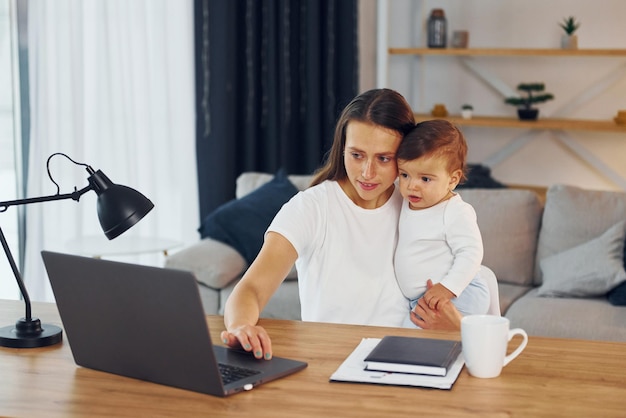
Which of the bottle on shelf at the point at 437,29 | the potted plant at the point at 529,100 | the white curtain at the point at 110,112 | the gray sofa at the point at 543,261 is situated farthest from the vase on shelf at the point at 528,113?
the white curtain at the point at 110,112

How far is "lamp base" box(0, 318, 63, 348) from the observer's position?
187cm

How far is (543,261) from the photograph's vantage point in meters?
3.92

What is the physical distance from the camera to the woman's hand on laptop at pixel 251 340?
1.74 meters

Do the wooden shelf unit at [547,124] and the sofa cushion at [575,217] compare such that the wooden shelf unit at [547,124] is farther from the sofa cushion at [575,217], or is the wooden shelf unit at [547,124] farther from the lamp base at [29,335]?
the lamp base at [29,335]

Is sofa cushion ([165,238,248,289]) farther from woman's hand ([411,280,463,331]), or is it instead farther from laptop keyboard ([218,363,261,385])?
laptop keyboard ([218,363,261,385])

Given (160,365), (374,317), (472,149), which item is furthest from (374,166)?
(472,149)

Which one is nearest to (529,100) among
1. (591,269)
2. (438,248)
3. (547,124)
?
(547,124)

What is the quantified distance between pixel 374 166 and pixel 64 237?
2409mm

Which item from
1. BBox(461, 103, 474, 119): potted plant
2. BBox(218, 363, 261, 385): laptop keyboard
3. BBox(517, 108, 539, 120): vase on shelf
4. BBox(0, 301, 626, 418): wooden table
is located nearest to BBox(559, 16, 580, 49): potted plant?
BBox(517, 108, 539, 120): vase on shelf

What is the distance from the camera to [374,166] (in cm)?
220

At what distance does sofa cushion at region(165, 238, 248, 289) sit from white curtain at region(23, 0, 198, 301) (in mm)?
586

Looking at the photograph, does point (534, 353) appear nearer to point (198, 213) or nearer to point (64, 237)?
point (64, 237)

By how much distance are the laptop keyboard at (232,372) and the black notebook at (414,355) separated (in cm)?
21

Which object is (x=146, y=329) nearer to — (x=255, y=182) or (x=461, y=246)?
(x=461, y=246)
